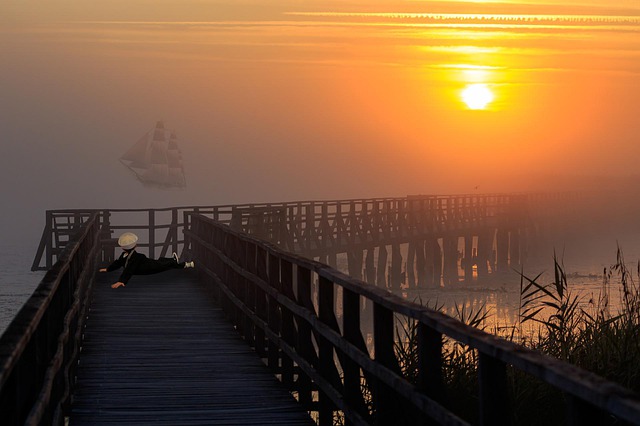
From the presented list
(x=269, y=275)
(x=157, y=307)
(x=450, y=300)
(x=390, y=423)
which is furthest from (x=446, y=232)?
(x=390, y=423)

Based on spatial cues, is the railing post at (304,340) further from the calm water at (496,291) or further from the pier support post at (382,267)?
the pier support post at (382,267)

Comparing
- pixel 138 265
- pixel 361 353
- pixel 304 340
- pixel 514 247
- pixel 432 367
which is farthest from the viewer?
pixel 514 247

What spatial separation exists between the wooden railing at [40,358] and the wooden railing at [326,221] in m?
13.0

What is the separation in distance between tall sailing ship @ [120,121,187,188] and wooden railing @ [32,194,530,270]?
4005 inches

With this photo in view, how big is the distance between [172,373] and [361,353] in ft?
10.4

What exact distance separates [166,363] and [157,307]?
3988 mm

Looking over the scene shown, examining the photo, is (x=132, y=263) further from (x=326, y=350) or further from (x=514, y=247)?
(x=514, y=247)

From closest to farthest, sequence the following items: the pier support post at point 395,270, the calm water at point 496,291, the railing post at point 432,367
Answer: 1. the railing post at point 432,367
2. the calm water at point 496,291
3. the pier support post at point 395,270

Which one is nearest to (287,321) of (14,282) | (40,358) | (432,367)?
(40,358)

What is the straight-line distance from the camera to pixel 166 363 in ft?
28.3

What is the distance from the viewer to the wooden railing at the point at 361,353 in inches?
123

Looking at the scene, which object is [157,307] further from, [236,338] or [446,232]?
[446,232]

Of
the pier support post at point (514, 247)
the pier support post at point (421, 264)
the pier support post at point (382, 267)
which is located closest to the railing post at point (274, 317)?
the pier support post at point (382, 267)

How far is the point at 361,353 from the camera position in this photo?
5348 millimetres
